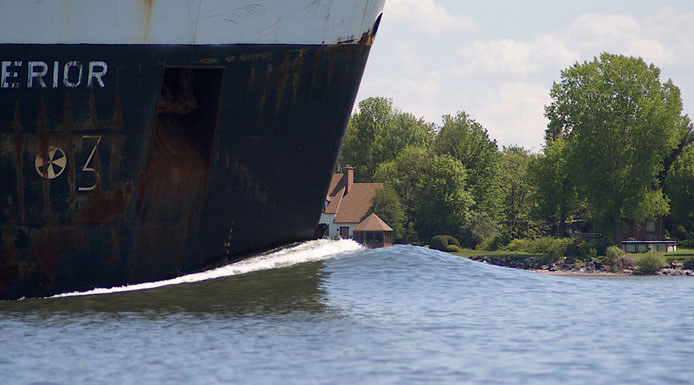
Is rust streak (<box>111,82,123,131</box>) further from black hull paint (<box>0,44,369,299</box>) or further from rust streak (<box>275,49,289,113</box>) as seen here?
rust streak (<box>275,49,289,113</box>)

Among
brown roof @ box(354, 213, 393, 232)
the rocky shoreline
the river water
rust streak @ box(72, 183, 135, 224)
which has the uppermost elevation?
brown roof @ box(354, 213, 393, 232)

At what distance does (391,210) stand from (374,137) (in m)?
25.5

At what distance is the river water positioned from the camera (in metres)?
7.67

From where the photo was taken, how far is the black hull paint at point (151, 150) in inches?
453

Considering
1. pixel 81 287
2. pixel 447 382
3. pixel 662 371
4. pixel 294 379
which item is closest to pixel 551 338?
pixel 662 371

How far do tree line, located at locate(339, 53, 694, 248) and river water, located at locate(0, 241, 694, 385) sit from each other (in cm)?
5109

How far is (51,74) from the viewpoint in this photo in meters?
11.4

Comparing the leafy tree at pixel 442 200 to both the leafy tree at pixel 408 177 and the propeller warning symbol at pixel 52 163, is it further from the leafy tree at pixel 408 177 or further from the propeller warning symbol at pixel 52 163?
the propeller warning symbol at pixel 52 163

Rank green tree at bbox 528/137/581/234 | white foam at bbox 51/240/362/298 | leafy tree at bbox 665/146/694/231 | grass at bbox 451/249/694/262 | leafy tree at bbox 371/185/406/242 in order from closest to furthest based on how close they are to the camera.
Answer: white foam at bbox 51/240/362/298
grass at bbox 451/249/694/262
leafy tree at bbox 665/146/694/231
green tree at bbox 528/137/581/234
leafy tree at bbox 371/185/406/242

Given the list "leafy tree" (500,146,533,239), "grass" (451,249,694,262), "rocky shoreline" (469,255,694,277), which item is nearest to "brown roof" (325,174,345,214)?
"leafy tree" (500,146,533,239)

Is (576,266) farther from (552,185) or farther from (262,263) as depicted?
(262,263)

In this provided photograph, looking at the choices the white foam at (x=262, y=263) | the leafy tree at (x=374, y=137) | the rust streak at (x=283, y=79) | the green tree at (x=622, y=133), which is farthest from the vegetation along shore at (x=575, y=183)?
the rust streak at (x=283, y=79)

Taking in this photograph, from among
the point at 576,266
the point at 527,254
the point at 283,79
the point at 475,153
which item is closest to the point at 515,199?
the point at 475,153

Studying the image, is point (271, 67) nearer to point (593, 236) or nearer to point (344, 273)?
point (344, 273)
